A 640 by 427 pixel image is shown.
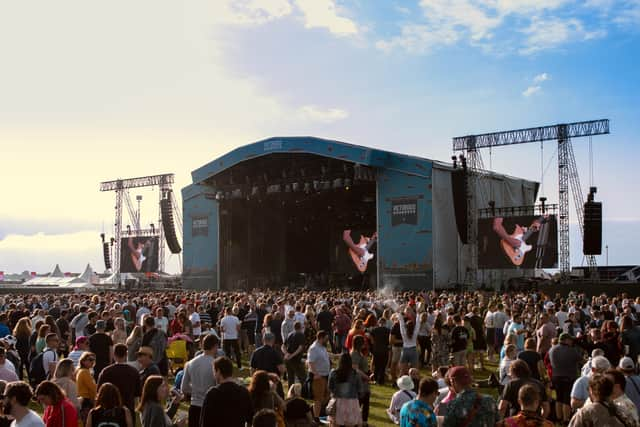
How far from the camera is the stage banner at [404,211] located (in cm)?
3181

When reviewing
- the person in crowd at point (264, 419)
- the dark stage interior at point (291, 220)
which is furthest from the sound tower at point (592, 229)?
the person in crowd at point (264, 419)

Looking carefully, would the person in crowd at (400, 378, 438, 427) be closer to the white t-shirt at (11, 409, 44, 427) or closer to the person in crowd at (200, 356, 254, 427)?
the person in crowd at (200, 356, 254, 427)

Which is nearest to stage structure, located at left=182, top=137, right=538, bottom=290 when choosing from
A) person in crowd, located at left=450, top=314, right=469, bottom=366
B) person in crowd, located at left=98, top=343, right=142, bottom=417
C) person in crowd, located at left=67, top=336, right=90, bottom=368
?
person in crowd, located at left=450, top=314, right=469, bottom=366

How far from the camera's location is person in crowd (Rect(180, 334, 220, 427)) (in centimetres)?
700

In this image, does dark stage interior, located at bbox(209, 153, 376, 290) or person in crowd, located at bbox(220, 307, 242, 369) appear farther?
dark stage interior, located at bbox(209, 153, 376, 290)

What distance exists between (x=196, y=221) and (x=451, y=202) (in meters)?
15.2

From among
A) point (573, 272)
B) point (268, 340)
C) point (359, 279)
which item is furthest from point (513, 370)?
point (359, 279)

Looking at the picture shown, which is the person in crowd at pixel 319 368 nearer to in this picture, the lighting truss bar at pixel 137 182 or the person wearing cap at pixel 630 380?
the person wearing cap at pixel 630 380

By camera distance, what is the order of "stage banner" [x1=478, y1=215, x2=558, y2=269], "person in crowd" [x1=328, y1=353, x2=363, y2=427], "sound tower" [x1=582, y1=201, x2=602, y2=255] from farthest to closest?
"stage banner" [x1=478, y1=215, x2=558, y2=269], "sound tower" [x1=582, y1=201, x2=602, y2=255], "person in crowd" [x1=328, y1=353, x2=363, y2=427]

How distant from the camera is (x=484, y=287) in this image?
33031 millimetres

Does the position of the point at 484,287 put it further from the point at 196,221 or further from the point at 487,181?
the point at 196,221

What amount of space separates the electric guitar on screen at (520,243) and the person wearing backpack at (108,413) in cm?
2734

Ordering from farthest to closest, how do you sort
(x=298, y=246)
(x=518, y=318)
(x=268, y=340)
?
1. (x=298, y=246)
2. (x=518, y=318)
3. (x=268, y=340)

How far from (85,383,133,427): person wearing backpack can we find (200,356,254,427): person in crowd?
0.63 m
